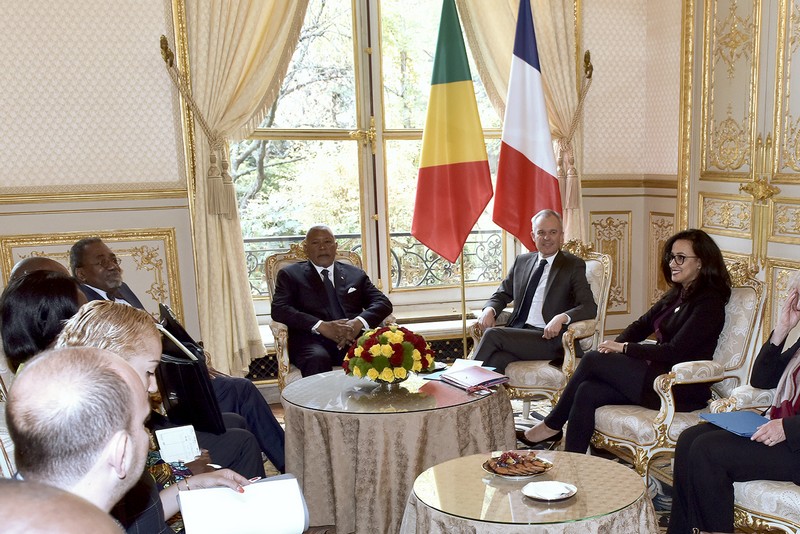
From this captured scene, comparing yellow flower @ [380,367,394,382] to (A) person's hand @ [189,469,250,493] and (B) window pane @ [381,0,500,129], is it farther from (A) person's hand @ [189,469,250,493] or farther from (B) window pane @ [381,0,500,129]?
(B) window pane @ [381,0,500,129]

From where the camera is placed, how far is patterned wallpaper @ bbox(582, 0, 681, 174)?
5828 mm

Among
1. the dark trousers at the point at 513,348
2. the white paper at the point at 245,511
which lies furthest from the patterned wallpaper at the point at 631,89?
the white paper at the point at 245,511

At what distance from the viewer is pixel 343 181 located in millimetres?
5691

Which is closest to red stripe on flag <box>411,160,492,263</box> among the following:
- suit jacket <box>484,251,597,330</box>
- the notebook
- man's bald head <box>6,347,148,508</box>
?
suit jacket <box>484,251,597,330</box>

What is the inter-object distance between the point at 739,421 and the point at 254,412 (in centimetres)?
218

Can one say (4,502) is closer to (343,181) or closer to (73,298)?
(73,298)

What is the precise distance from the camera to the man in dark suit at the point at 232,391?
11.8 feet

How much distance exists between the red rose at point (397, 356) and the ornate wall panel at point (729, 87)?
9.82ft

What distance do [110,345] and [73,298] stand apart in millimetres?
619

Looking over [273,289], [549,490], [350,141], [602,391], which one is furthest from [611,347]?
[350,141]

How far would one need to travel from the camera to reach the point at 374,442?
3.07 meters

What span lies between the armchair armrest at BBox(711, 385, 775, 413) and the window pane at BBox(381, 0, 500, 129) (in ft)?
11.3

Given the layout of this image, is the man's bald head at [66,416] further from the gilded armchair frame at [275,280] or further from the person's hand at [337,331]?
the person's hand at [337,331]

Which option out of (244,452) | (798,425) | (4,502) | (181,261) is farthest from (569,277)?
(4,502)
